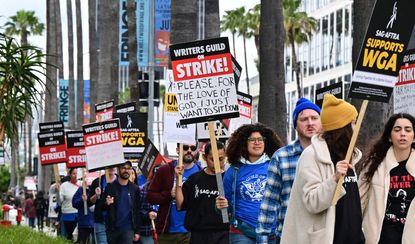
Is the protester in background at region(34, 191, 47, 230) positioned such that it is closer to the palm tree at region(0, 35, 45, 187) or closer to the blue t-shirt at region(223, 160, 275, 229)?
the palm tree at region(0, 35, 45, 187)

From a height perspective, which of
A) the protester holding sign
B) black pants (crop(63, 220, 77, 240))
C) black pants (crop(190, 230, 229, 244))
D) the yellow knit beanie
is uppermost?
the yellow knit beanie

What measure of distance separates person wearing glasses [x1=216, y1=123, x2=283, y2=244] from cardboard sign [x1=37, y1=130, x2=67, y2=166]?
13629mm

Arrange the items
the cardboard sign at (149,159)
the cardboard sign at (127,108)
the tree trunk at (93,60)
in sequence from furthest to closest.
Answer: the tree trunk at (93,60), the cardboard sign at (127,108), the cardboard sign at (149,159)

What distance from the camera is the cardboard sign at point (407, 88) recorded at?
14.0m

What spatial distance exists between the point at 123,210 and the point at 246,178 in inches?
251

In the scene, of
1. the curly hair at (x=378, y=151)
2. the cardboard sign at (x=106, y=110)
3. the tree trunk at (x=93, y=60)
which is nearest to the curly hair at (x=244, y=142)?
the curly hair at (x=378, y=151)

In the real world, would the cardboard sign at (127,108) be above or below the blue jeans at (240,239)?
above

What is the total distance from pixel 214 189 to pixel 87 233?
9284mm

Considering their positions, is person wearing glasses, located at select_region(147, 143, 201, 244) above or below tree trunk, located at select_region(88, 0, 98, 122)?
below

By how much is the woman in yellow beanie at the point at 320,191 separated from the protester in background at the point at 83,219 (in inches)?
540

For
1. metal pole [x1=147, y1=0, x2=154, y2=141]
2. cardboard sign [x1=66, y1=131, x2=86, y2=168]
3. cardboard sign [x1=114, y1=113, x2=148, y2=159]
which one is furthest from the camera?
metal pole [x1=147, y1=0, x2=154, y2=141]

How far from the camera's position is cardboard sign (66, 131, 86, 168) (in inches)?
1021

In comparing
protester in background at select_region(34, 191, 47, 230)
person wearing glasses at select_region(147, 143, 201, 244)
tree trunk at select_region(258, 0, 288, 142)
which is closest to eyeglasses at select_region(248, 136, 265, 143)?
person wearing glasses at select_region(147, 143, 201, 244)

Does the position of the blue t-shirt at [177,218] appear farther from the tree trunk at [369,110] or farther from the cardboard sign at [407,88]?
the cardboard sign at [407,88]
